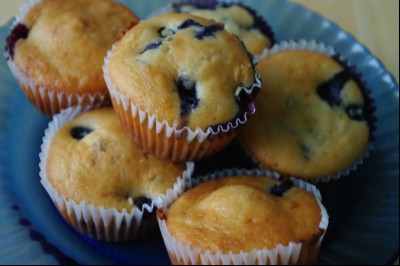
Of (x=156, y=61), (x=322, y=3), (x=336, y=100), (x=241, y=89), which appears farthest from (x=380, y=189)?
(x=322, y=3)

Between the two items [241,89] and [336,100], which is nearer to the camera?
[241,89]

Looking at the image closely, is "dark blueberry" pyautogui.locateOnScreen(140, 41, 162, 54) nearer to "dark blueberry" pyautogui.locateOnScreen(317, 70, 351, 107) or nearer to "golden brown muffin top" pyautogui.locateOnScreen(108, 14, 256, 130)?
"golden brown muffin top" pyautogui.locateOnScreen(108, 14, 256, 130)

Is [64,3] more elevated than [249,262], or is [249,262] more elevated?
[64,3]

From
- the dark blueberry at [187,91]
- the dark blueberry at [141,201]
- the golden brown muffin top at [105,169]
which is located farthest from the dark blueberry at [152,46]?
the dark blueberry at [141,201]

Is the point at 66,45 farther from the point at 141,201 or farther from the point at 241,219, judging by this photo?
the point at 241,219

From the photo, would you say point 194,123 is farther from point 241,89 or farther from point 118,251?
point 118,251

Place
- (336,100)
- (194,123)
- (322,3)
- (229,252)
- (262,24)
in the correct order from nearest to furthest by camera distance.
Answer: (229,252) < (194,123) < (336,100) < (262,24) < (322,3)

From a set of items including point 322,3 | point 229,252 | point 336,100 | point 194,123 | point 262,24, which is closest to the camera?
point 229,252

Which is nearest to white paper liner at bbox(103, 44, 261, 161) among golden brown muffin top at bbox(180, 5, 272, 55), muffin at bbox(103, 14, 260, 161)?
muffin at bbox(103, 14, 260, 161)
